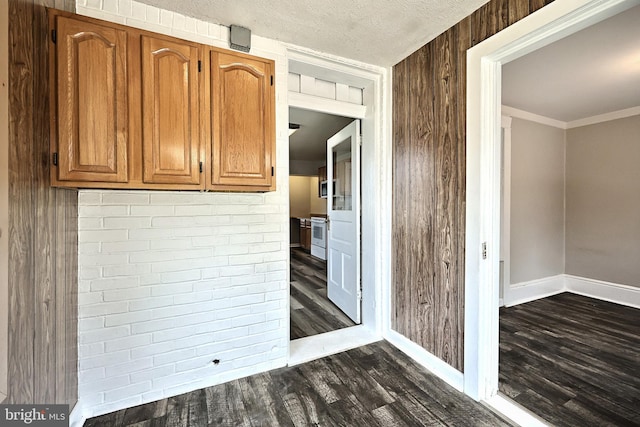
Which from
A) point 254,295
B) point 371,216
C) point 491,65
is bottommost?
point 254,295

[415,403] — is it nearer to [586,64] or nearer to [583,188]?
[586,64]

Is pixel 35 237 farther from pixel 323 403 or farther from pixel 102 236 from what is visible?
pixel 323 403

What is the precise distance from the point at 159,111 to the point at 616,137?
16.4 ft

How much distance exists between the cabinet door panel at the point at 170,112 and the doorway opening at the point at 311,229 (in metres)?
1.62

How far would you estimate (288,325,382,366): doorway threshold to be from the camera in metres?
2.20

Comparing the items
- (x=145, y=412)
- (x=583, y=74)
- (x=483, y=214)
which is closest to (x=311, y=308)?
(x=145, y=412)

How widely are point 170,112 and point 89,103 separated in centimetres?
35

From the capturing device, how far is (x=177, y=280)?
5.82ft

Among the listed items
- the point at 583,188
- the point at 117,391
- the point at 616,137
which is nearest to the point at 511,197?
the point at 583,188

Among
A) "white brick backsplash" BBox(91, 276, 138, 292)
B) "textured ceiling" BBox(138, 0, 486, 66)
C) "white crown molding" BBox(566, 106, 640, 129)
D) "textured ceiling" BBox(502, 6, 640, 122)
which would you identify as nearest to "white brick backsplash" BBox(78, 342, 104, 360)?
"white brick backsplash" BBox(91, 276, 138, 292)

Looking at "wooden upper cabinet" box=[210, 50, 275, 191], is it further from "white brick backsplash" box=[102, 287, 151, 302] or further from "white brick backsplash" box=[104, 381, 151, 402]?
"white brick backsplash" box=[104, 381, 151, 402]

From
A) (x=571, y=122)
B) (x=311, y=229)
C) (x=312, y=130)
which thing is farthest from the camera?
(x=311, y=229)

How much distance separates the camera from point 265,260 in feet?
6.66

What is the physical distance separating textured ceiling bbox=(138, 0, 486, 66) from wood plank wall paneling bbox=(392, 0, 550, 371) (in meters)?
0.16
